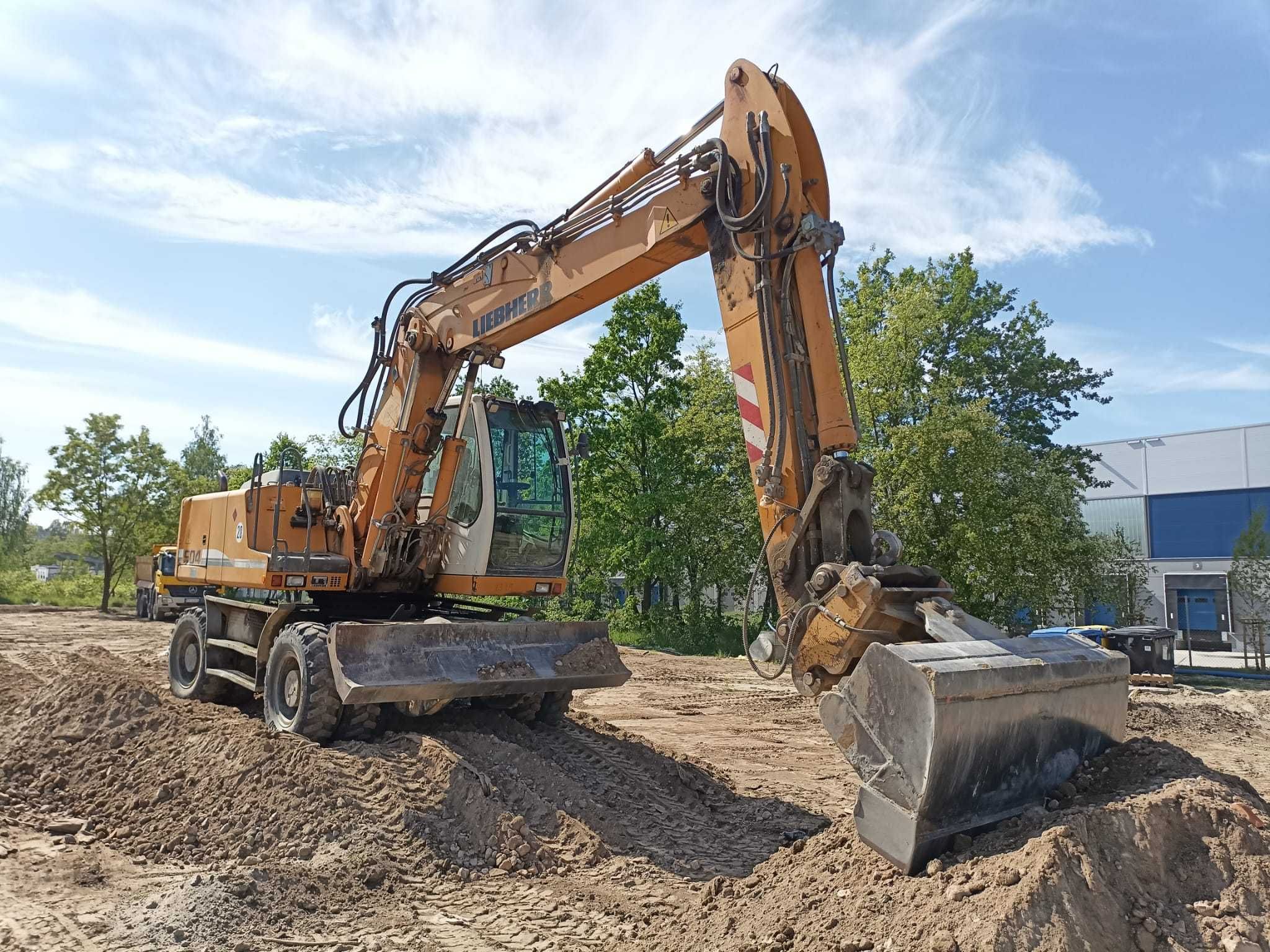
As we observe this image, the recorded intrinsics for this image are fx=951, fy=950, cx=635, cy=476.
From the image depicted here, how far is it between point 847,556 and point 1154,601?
33.7m

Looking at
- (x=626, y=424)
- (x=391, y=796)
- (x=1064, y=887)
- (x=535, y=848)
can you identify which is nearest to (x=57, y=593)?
(x=626, y=424)

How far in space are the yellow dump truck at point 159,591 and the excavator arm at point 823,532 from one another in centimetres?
1688

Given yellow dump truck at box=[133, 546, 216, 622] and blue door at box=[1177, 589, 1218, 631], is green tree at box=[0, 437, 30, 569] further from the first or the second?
blue door at box=[1177, 589, 1218, 631]

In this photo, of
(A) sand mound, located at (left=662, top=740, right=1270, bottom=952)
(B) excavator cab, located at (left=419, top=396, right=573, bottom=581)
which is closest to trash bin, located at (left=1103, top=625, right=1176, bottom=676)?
(B) excavator cab, located at (left=419, top=396, right=573, bottom=581)

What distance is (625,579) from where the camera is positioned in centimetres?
2295

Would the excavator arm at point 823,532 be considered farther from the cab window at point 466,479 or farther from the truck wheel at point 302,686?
the truck wheel at point 302,686

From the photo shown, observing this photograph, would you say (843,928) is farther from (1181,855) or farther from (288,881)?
(288,881)

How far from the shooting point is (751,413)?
201 inches

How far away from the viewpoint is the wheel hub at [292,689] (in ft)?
23.5

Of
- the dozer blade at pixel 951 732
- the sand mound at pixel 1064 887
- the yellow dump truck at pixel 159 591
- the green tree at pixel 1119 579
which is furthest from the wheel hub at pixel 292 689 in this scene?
the green tree at pixel 1119 579

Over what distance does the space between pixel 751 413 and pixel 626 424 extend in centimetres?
1823

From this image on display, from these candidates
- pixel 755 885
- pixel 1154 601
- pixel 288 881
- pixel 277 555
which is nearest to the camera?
pixel 755 885

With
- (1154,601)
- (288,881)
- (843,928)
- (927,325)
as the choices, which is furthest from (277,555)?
(1154,601)

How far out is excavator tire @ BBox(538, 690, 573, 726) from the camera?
25.7 feet
